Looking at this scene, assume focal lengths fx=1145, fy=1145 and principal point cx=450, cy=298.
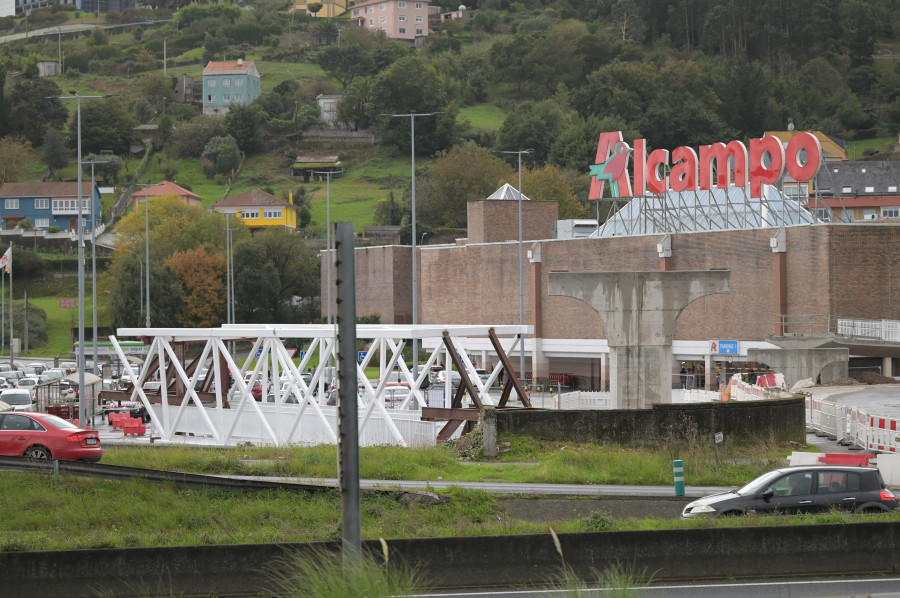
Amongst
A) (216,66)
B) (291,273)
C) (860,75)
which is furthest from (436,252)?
(216,66)

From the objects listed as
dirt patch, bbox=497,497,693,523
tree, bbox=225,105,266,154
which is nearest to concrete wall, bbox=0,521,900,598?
dirt patch, bbox=497,497,693,523

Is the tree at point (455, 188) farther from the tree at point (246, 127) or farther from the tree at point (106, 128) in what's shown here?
the tree at point (106, 128)

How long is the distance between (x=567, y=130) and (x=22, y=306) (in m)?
67.3

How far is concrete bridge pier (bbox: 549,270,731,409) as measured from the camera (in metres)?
31.7

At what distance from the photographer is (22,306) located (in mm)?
95625

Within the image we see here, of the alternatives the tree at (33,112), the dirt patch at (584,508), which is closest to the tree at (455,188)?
the tree at (33,112)

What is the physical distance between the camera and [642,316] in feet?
105

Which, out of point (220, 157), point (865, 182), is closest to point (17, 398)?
point (865, 182)

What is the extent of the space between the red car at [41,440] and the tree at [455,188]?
9487 centimetres

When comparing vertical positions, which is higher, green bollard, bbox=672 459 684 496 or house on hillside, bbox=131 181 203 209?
house on hillside, bbox=131 181 203 209

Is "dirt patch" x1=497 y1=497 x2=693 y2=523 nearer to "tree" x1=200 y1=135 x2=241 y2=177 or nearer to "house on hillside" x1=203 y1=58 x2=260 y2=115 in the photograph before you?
"tree" x1=200 y1=135 x2=241 y2=177

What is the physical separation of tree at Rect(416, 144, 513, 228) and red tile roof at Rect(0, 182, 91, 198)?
3874cm

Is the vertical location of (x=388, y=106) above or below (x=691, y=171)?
above

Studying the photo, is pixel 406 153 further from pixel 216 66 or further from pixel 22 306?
pixel 22 306
